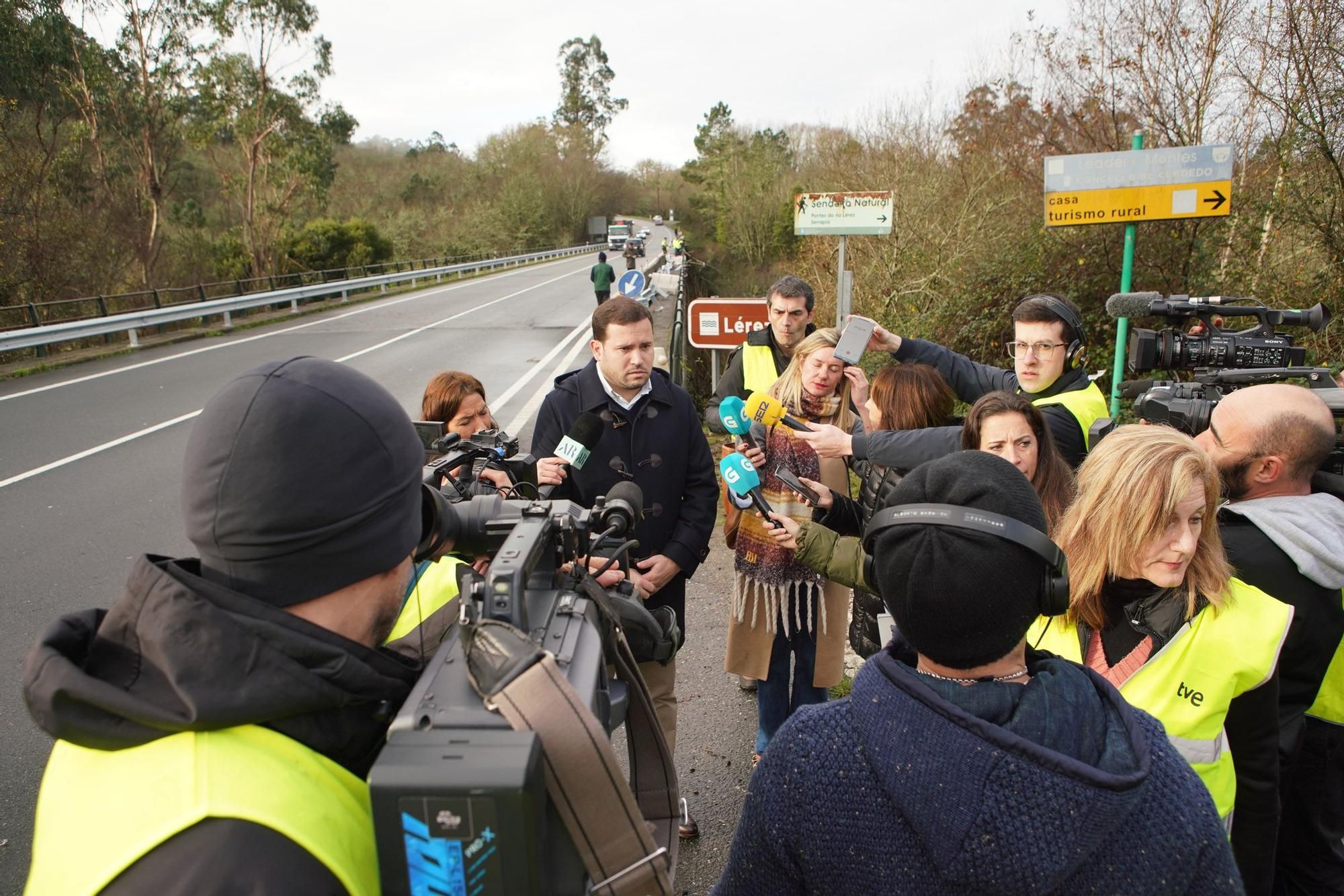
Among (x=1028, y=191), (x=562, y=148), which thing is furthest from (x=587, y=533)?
(x=562, y=148)

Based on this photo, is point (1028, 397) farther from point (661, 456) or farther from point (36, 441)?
point (36, 441)

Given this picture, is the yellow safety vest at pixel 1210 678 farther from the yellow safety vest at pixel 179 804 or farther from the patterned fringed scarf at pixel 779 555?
the patterned fringed scarf at pixel 779 555

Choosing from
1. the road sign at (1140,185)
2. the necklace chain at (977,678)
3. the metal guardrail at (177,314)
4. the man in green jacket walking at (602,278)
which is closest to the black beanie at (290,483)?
the necklace chain at (977,678)

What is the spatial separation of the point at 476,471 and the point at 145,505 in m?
5.85

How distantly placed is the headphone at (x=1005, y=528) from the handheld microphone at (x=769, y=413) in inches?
85.2

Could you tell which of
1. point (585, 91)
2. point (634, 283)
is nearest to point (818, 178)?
A: point (634, 283)

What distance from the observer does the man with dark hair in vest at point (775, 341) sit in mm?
4293

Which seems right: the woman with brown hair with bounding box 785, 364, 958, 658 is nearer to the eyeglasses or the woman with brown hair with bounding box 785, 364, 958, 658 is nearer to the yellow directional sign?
the eyeglasses

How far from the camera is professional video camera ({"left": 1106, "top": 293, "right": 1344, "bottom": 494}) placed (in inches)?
115

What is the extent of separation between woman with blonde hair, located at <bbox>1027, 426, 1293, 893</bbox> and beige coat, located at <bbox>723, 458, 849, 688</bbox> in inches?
63.6

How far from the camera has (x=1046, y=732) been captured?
1.12m

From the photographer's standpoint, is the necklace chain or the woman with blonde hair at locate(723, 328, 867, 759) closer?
the necklace chain

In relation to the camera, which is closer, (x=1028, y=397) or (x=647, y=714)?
(x=647, y=714)

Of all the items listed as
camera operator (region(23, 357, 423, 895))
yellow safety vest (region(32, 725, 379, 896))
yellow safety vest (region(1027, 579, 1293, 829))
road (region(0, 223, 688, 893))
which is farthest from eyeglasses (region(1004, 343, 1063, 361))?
road (region(0, 223, 688, 893))
